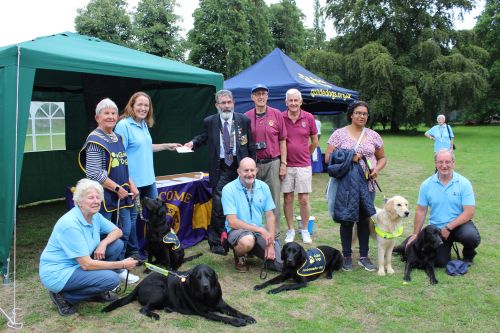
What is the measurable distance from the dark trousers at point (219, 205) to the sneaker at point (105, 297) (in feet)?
5.07

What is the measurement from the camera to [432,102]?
25.2 meters

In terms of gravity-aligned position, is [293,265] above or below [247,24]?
below

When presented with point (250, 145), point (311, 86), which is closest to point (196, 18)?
point (311, 86)

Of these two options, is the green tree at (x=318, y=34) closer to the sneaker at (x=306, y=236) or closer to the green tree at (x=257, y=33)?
the green tree at (x=257, y=33)

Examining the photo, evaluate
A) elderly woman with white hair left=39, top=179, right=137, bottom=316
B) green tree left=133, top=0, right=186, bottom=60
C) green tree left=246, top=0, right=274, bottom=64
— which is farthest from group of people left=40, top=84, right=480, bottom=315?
green tree left=246, top=0, right=274, bottom=64

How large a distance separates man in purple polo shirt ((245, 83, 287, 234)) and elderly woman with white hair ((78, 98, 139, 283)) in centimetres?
152

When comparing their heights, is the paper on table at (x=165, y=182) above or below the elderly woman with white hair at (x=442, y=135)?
below

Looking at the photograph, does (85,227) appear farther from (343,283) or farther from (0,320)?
(343,283)

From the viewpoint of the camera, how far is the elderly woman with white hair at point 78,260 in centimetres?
289

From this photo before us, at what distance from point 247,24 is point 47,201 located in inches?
968

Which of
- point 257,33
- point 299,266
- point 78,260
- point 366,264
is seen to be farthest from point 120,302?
point 257,33

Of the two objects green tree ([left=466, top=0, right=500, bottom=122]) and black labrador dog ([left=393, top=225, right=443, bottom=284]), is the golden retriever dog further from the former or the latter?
green tree ([left=466, top=0, right=500, bottom=122])

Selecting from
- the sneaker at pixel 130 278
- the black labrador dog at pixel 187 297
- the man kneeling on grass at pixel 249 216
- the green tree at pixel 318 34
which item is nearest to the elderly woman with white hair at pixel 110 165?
the sneaker at pixel 130 278

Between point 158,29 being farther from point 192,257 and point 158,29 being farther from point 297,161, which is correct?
point 192,257
